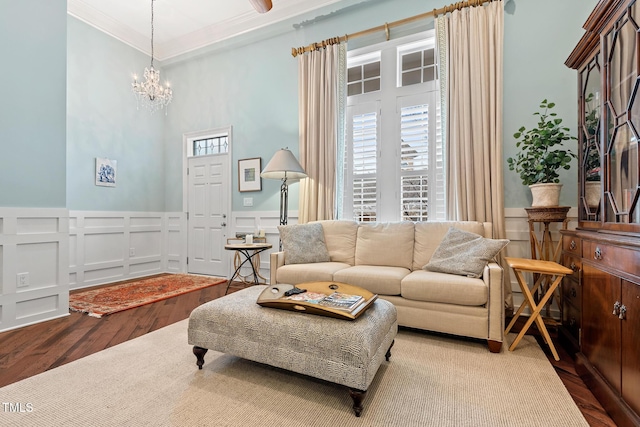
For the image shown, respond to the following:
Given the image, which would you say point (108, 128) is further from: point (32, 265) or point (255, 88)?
point (32, 265)

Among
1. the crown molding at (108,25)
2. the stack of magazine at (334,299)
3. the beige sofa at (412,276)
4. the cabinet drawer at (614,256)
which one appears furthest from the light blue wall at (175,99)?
the stack of magazine at (334,299)

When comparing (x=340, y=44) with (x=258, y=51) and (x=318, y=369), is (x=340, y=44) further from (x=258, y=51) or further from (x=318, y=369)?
(x=318, y=369)

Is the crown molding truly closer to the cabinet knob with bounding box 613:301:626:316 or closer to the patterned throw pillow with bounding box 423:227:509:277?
the patterned throw pillow with bounding box 423:227:509:277

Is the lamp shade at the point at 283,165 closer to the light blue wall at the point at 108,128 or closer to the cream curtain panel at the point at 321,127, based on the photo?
the cream curtain panel at the point at 321,127

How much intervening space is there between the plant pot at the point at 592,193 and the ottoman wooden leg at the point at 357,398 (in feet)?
6.53

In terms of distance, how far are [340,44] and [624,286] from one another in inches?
147

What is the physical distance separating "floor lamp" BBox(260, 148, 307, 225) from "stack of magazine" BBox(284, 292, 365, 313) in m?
1.95

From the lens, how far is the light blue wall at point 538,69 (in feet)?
9.64

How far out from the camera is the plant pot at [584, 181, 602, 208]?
80.8 inches

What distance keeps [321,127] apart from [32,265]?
3.37 metres

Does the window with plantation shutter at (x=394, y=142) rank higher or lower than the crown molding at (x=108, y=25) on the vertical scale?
lower

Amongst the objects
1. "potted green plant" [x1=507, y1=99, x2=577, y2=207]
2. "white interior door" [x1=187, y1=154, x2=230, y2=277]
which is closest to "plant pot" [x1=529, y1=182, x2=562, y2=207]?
"potted green plant" [x1=507, y1=99, x2=577, y2=207]

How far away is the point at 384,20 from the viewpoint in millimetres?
3746

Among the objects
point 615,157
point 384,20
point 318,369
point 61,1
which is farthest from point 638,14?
point 61,1
